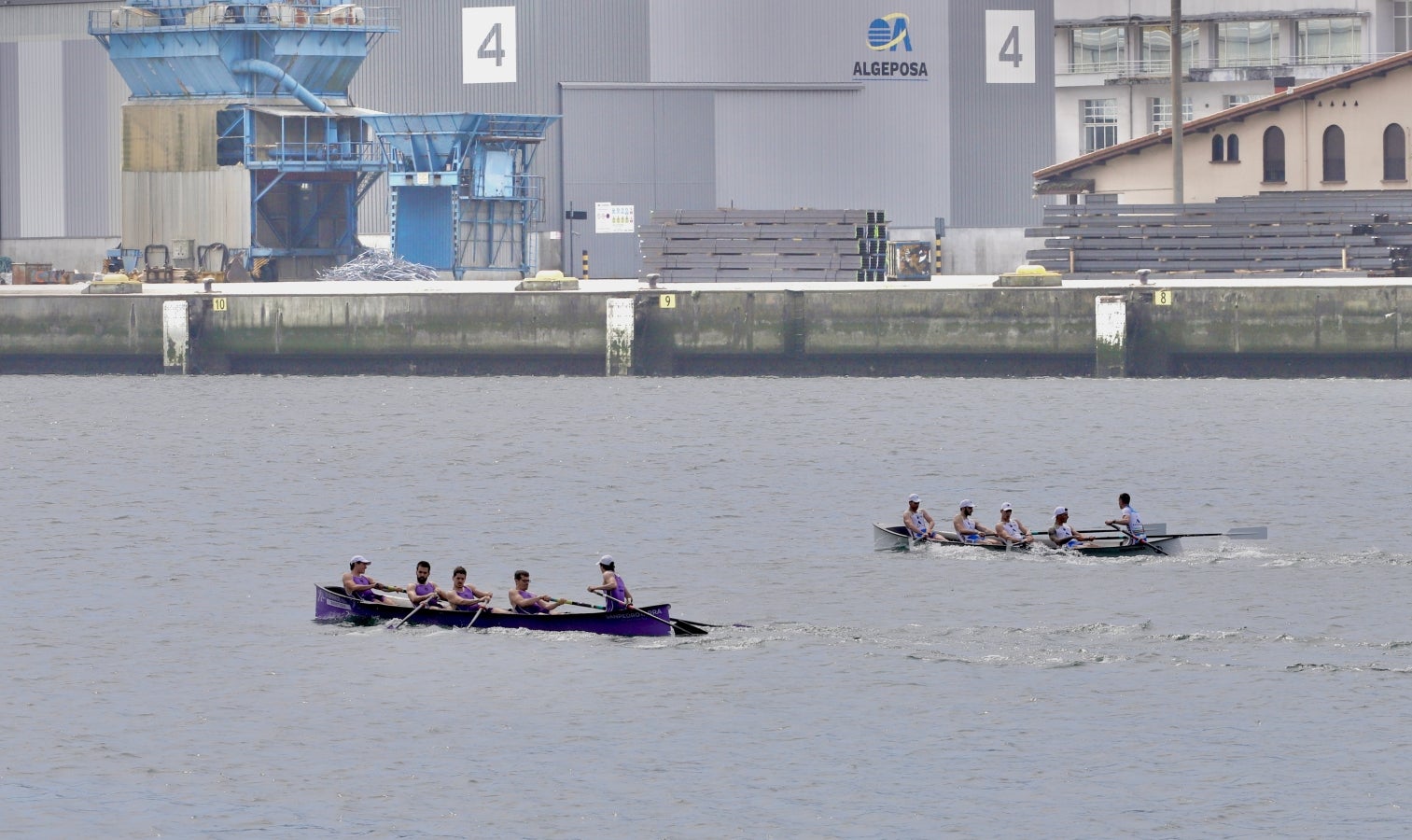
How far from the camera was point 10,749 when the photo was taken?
3147 centimetres

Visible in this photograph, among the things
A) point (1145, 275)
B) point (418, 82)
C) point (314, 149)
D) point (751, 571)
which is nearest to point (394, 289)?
point (314, 149)

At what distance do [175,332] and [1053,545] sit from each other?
1722 inches

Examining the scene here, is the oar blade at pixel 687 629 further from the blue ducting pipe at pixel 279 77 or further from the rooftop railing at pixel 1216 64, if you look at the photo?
the rooftop railing at pixel 1216 64

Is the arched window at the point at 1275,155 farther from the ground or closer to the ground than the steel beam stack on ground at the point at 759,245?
farther from the ground

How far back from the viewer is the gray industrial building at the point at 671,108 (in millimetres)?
94562

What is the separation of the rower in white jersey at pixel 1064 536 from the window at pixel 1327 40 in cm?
10544

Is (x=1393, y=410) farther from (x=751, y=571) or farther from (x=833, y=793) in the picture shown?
(x=833, y=793)

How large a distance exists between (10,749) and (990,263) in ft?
236

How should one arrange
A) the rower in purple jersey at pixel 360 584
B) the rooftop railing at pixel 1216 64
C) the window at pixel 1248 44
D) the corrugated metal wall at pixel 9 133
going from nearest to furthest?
the rower in purple jersey at pixel 360 584
the corrugated metal wall at pixel 9 133
the rooftop railing at pixel 1216 64
the window at pixel 1248 44

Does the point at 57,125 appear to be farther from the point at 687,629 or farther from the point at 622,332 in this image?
the point at 687,629

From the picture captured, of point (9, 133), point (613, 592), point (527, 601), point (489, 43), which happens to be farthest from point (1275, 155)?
point (527, 601)

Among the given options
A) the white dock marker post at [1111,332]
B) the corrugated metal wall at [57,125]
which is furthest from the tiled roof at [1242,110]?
the corrugated metal wall at [57,125]

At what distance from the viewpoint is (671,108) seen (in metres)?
94.9

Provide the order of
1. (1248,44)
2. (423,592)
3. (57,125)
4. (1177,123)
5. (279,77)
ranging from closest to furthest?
(423,592) < (1177,123) < (279,77) < (57,125) < (1248,44)
